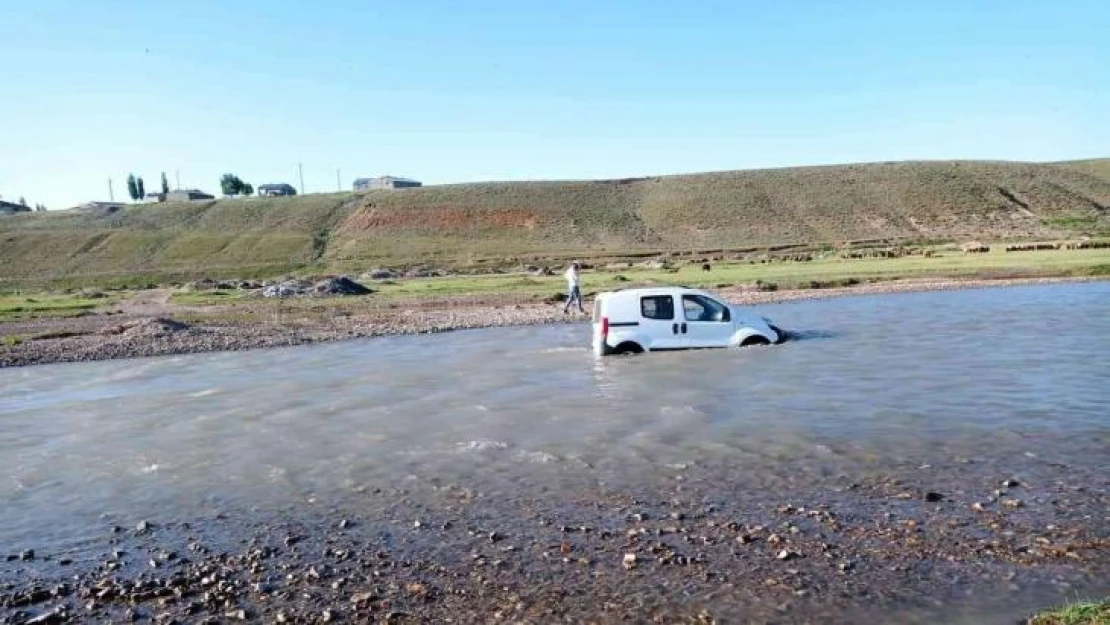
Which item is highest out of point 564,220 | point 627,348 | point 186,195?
point 186,195

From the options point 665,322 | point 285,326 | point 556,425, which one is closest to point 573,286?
point 285,326

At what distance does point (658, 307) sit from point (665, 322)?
39 cm

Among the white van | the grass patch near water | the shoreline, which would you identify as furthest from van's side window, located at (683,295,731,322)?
the grass patch near water

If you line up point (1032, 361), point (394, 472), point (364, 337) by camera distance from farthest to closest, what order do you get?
point (364, 337) < point (1032, 361) < point (394, 472)

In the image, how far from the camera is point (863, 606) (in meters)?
6.40

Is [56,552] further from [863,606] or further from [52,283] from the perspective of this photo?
[52,283]

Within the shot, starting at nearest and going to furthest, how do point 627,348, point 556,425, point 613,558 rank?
point 613,558 → point 556,425 → point 627,348

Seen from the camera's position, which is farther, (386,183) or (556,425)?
(386,183)

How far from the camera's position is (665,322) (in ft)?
65.9

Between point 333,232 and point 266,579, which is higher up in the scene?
point 333,232

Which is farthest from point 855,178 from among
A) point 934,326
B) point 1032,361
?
point 1032,361

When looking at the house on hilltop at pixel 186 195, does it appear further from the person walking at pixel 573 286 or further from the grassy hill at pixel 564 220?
the person walking at pixel 573 286

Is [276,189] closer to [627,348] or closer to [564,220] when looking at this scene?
[564,220]

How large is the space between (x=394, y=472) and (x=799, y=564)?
548 centimetres
